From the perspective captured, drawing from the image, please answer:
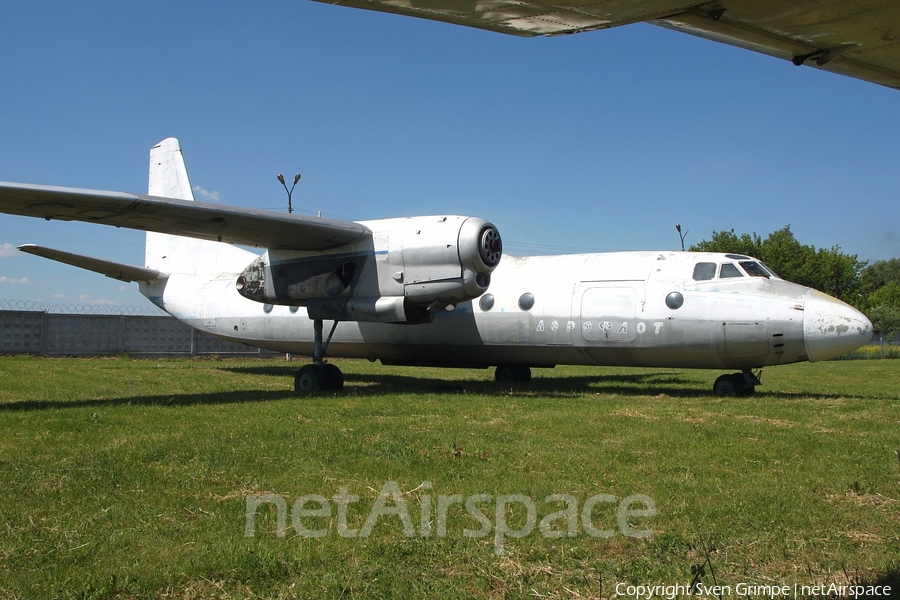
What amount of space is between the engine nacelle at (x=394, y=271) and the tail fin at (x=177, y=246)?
5246mm

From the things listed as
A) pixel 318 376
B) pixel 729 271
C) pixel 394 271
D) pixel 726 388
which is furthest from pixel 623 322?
pixel 318 376

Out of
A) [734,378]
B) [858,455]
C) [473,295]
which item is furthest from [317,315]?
[858,455]

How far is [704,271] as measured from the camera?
13.6 meters

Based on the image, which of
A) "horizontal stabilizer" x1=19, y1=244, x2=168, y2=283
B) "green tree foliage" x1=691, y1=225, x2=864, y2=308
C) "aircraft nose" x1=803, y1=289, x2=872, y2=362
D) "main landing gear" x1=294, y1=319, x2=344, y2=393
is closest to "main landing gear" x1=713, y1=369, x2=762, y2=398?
"aircraft nose" x1=803, y1=289, x2=872, y2=362

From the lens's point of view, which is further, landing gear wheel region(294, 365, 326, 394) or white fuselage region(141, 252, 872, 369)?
landing gear wheel region(294, 365, 326, 394)

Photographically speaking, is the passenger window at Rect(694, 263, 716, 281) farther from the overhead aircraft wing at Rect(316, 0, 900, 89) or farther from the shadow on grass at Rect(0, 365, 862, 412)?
the overhead aircraft wing at Rect(316, 0, 900, 89)

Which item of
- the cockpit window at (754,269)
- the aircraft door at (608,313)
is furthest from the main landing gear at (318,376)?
the cockpit window at (754,269)

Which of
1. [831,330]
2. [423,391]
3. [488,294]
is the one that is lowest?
[423,391]

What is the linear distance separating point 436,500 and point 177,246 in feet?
55.8

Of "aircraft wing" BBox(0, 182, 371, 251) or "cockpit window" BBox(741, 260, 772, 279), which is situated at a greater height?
"aircraft wing" BBox(0, 182, 371, 251)

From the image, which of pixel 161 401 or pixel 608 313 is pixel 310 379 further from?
pixel 608 313

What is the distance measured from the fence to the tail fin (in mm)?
6105

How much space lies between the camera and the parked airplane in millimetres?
12391

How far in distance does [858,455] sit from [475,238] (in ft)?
22.8
